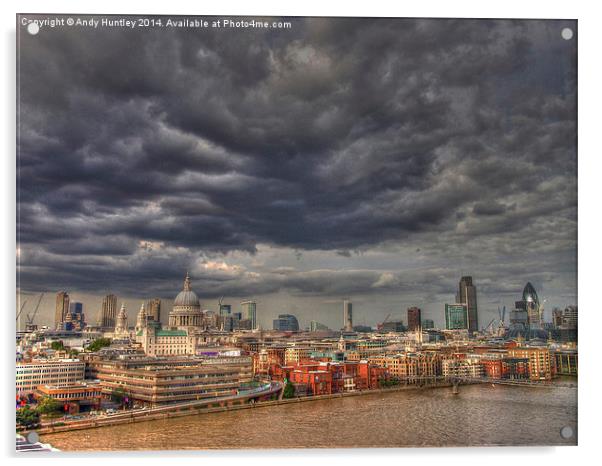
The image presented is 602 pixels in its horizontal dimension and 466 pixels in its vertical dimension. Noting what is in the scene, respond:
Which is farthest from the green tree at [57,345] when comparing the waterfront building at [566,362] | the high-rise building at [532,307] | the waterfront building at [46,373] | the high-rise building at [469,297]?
the waterfront building at [566,362]

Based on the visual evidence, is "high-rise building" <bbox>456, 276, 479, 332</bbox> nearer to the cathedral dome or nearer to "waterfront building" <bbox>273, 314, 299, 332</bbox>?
"waterfront building" <bbox>273, 314, 299, 332</bbox>

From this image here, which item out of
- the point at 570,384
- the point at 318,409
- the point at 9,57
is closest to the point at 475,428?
the point at 570,384

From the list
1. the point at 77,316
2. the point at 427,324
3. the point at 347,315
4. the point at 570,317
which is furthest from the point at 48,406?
the point at 427,324

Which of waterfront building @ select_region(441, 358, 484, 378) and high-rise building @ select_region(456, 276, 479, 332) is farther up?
high-rise building @ select_region(456, 276, 479, 332)

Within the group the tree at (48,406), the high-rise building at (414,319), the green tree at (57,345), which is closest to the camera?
the tree at (48,406)

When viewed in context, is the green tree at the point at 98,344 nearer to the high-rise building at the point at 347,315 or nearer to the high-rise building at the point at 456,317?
the high-rise building at the point at 347,315

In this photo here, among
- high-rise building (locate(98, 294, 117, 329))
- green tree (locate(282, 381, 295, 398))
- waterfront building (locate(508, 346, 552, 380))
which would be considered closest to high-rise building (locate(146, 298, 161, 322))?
high-rise building (locate(98, 294, 117, 329))

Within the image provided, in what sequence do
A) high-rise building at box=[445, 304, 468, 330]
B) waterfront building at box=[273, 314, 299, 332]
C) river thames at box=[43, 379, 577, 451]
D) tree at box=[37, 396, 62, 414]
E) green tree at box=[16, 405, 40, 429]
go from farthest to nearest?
high-rise building at box=[445, 304, 468, 330] < waterfront building at box=[273, 314, 299, 332] < tree at box=[37, 396, 62, 414] < river thames at box=[43, 379, 577, 451] < green tree at box=[16, 405, 40, 429]
